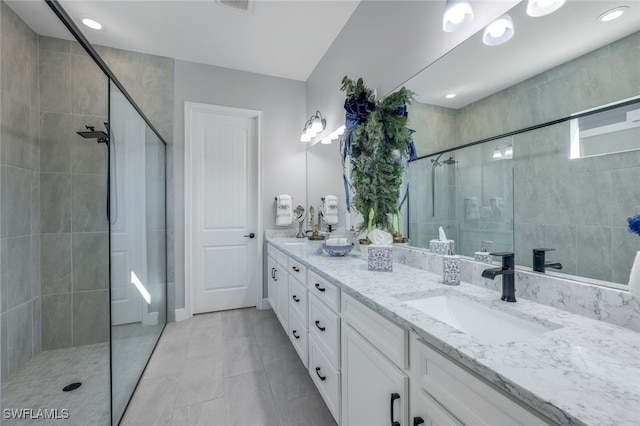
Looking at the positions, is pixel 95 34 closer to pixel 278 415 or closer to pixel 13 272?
pixel 13 272

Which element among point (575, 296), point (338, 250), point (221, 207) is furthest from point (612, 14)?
point (221, 207)

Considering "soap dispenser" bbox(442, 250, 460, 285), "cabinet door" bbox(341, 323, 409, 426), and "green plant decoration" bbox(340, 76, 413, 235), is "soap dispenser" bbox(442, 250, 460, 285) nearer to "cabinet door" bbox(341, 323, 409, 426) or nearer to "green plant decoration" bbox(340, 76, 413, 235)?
"cabinet door" bbox(341, 323, 409, 426)

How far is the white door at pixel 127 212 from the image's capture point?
5.02ft

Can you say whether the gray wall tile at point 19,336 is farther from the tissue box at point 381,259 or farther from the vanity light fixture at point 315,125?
the vanity light fixture at point 315,125

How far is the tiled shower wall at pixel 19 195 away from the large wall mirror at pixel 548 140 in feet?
9.38

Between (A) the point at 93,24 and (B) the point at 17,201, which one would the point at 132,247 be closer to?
(B) the point at 17,201

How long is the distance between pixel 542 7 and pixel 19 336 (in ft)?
11.7

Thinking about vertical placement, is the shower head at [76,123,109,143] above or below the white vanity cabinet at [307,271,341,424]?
above

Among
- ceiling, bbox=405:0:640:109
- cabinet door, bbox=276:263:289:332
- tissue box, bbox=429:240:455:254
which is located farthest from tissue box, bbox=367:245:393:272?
cabinet door, bbox=276:263:289:332

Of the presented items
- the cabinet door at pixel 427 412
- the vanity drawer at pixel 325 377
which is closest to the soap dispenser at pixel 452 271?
the cabinet door at pixel 427 412

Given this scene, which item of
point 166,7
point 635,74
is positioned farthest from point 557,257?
point 166,7

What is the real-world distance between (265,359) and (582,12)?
2.55 meters

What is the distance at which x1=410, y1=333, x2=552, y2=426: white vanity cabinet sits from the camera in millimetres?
523

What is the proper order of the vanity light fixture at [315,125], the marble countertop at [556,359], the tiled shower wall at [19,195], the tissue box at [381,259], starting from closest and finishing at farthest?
the marble countertop at [556,359]
the tissue box at [381,259]
the tiled shower wall at [19,195]
the vanity light fixture at [315,125]
